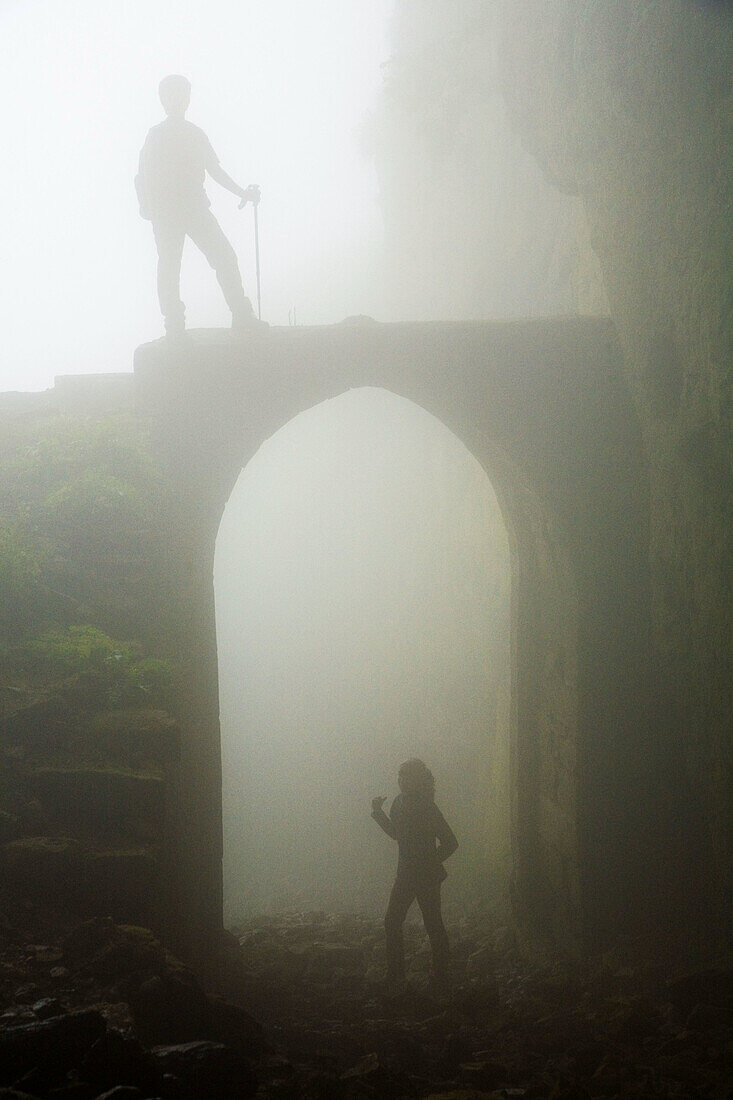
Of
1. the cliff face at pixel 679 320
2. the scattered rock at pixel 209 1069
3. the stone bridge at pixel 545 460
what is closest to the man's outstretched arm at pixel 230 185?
the stone bridge at pixel 545 460

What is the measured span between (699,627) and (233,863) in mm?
16193

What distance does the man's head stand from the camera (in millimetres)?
6871

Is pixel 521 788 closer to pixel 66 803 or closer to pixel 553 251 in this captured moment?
pixel 66 803

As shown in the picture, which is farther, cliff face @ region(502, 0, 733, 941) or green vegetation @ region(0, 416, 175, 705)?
cliff face @ region(502, 0, 733, 941)

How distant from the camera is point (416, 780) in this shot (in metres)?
6.19

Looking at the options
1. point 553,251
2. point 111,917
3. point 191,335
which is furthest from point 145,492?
point 553,251

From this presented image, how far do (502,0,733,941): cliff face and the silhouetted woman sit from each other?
2.15m

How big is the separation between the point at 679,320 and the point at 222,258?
4207 millimetres

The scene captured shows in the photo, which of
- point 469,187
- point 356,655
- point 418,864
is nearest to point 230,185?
point 418,864

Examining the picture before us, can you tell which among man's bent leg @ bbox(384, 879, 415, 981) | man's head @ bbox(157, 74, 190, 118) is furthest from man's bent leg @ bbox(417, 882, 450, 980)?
man's head @ bbox(157, 74, 190, 118)

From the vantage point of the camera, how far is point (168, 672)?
5.56 m

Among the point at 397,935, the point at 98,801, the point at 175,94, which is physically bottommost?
the point at 397,935

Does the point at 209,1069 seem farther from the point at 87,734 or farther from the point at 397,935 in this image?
the point at 397,935

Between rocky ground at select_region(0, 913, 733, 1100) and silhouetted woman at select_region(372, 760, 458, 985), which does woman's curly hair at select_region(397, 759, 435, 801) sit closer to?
silhouetted woman at select_region(372, 760, 458, 985)
